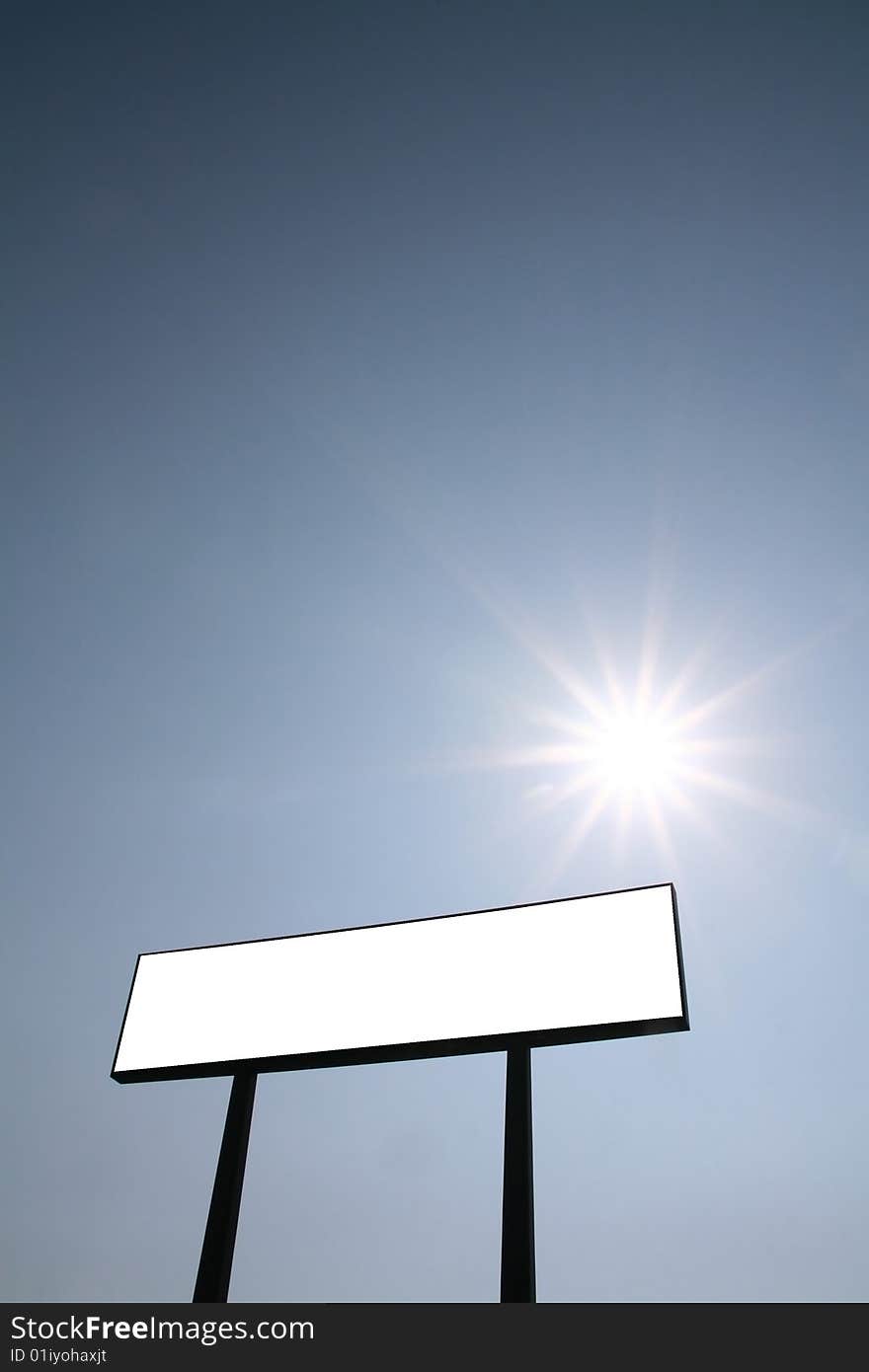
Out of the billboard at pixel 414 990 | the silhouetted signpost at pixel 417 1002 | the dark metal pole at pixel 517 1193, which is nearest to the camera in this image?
the dark metal pole at pixel 517 1193

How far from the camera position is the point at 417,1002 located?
4.49 metres

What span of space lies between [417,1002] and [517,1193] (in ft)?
3.44

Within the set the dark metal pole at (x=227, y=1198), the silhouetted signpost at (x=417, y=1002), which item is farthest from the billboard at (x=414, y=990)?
the dark metal pole at (x=227, y=1198)

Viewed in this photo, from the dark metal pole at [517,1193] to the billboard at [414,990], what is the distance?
0.22m

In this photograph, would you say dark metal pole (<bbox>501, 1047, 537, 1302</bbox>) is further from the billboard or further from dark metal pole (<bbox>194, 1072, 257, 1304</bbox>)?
dark metal pole (<bbox>194, 1072, 257, 1304</bbox>)

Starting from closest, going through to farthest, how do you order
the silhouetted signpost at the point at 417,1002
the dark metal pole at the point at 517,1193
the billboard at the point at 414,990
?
the dark metal pole at the point at 517,1193, the silhouetted signpost at the point at 417,1002, the billboard at the point at 414,990

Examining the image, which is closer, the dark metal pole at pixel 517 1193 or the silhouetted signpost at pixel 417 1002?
the dark metal pole at pixel 517 1193

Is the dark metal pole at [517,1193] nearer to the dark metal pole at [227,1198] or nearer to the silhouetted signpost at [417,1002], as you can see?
the silhouetted signpost at [417,1002]

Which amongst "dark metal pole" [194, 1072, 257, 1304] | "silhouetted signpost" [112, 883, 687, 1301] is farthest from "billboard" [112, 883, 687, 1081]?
"dark metal pole" [194, 1072, 257, 1304]

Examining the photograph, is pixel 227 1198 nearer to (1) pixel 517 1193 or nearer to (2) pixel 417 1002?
(2) pixel 417 1002

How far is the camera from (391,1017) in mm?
4500

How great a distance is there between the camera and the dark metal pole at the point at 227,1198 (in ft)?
13.5

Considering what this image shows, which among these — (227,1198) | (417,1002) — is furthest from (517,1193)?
(227,1198)
